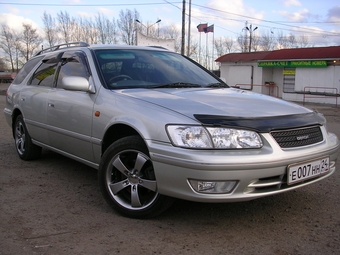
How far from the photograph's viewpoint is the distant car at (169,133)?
9.31ft

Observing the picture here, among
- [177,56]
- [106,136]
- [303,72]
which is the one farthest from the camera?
[303,72]

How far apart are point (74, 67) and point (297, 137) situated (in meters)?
2.66

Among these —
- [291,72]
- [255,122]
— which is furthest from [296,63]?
[255,122]

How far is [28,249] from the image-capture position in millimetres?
2756

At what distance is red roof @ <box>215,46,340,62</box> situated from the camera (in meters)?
21.9

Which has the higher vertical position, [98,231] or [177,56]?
[177,56]

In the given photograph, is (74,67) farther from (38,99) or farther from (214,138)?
(214,138)

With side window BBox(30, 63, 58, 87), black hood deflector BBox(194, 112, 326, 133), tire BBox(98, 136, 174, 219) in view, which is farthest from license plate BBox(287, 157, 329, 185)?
side window BBox(30, 63, 58, 87)

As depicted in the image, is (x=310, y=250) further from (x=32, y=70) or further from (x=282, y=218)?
(x=32, y=70)

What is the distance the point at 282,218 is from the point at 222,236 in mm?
703

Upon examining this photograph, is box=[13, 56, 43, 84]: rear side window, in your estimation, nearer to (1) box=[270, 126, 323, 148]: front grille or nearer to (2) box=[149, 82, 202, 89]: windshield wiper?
(2) box=[149, 82, 202, 89]: windshield wiper

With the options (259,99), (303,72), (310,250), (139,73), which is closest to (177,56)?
(139,73)

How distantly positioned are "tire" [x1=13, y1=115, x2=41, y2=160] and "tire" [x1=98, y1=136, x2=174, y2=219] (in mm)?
2346

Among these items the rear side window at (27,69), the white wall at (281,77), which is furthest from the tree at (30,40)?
the rear side window at (27,69)
